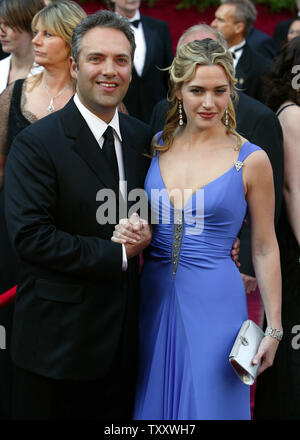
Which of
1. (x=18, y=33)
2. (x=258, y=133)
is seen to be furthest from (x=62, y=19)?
(x=258, y=133)

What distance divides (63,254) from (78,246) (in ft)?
0.19

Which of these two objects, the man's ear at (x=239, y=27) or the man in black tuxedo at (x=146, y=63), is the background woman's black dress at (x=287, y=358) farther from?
the man's ear at (x=239, y=27)

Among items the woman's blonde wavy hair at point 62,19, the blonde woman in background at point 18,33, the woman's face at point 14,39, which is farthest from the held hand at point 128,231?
the woman's face at point 14,39

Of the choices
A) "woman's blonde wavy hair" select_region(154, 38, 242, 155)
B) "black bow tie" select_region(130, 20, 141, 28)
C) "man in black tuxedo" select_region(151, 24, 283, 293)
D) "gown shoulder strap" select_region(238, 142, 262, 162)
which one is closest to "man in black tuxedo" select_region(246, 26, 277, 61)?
"black bow tie" select_region(130, 20, 141, 28)

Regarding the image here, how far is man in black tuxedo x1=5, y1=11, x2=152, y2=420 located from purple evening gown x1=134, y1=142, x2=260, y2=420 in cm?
12

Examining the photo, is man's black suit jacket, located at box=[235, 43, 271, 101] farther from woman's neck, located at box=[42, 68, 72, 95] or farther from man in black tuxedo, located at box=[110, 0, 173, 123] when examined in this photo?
woman's neck, located at box=[42, 68, 72, 95]

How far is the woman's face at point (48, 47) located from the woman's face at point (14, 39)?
52 centimetres

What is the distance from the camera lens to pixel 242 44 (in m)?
5.61

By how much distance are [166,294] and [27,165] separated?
0.72 meters

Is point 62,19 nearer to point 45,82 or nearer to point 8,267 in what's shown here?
point 45,82

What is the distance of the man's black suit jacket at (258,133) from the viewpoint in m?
3.12

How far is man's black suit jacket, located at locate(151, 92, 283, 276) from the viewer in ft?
10.2
